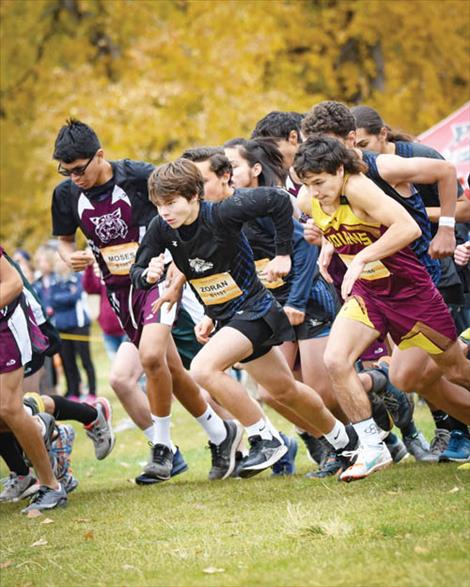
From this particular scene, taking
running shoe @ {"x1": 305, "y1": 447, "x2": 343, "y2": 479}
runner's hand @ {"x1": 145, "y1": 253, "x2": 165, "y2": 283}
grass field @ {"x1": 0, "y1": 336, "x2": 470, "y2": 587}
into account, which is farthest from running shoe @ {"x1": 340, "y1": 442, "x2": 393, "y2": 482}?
runner's hand @ {"x1": 145, "y1": 253, "x2": 165, "y2": 283}

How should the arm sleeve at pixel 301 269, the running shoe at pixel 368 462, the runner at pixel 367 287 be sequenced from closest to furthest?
the runner at pixel 367 287
the running shoe at pixel 368 462
the arm sleeve at pixel 301 269

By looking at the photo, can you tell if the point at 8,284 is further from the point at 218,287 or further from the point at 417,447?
the point at 417,447

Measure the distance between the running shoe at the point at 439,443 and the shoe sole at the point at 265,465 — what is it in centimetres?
119

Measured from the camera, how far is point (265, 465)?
762 cm

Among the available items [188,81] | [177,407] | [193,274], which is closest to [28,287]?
[193,274]

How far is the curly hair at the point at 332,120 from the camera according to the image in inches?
277

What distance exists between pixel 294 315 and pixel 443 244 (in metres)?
1.41

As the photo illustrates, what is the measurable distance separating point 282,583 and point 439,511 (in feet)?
4.19

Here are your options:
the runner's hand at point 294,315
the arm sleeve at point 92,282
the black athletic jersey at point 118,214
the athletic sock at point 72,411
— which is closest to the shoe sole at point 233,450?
the runner's hand at point 294,315

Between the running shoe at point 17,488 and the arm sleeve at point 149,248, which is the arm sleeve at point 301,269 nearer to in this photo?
the arm sleeve at point 149,248

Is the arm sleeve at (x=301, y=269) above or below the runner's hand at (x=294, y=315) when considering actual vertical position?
above

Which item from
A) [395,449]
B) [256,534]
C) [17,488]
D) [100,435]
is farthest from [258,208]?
[17,488]

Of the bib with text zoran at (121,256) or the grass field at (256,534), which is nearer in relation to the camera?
the grass field at (256,534)

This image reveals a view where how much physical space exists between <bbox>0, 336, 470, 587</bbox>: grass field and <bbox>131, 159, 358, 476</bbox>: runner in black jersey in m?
0.64
